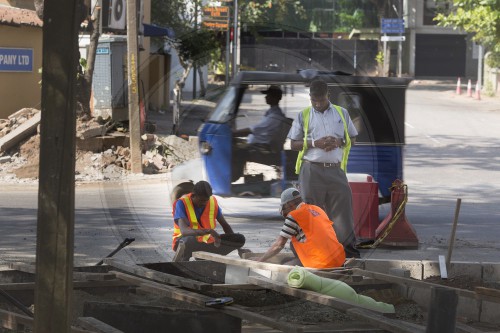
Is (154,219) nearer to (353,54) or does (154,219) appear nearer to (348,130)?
(348,130)

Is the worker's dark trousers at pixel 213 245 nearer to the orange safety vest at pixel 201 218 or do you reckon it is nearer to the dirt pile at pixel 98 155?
the orange safety vest at pixel 201 218

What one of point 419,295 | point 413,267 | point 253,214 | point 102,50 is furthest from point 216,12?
point 419,295

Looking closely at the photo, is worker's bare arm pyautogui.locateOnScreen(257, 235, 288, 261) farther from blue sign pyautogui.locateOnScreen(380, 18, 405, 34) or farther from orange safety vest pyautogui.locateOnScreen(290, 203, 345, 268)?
blue sign pyautogui.locateOnScreen(380, 18, 405, 34)

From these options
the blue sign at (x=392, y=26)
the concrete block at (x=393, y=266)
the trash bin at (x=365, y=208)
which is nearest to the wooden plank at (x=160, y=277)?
the concrete block at (x=393, y=266)

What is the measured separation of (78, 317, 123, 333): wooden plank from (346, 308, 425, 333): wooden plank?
145 cm

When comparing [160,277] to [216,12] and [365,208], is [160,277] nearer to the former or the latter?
[365,208]

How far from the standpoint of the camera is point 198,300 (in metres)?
6.74

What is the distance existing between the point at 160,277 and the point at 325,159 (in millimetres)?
2826

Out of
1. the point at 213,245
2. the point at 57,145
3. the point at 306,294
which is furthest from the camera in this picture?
the point at 213,245

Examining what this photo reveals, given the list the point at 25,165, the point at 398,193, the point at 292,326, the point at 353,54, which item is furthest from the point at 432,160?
the point at 353,54

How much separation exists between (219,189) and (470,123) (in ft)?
62.3

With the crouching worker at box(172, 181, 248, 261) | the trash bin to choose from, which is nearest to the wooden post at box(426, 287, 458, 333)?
the crouching worker at box(172, 181, 248, 261)

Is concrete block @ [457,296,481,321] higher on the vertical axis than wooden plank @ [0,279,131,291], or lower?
lower

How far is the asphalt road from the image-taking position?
10875 millimetres
